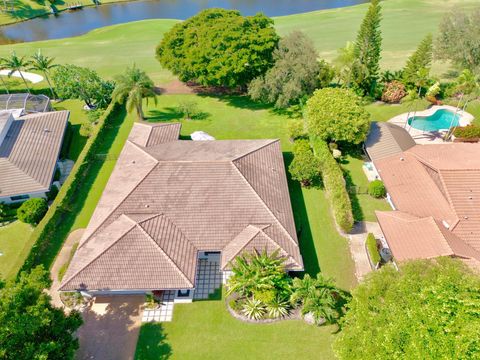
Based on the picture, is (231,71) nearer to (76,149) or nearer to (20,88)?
(76,149)

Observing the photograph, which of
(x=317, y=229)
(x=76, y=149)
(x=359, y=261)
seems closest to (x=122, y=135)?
(x=76, y=149)

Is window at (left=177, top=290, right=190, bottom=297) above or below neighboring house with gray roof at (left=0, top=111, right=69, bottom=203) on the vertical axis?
below

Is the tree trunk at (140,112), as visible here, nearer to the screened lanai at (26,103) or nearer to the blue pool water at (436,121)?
the screened lanai at (26,103)

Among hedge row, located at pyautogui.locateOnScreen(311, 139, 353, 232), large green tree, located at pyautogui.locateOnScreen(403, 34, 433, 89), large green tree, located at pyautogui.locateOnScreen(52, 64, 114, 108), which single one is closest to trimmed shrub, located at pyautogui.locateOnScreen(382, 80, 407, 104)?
large green tree, located at pyautogui.locateOnScreen(403, 34, 433, 89)

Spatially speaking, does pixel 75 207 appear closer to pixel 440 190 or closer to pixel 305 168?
pixel 305 168

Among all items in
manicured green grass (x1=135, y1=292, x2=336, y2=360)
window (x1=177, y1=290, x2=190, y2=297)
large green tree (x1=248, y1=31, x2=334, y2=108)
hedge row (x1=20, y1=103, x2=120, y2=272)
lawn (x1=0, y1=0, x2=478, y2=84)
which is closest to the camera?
manicured green grass (x1=135, y1=292, x2=336, y2=360)

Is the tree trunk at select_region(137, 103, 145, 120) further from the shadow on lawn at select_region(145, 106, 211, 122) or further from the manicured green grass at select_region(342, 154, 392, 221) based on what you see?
the manicured green grass at select_region(342, 154, 392, 221)

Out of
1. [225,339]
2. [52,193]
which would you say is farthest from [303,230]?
[52,193]
